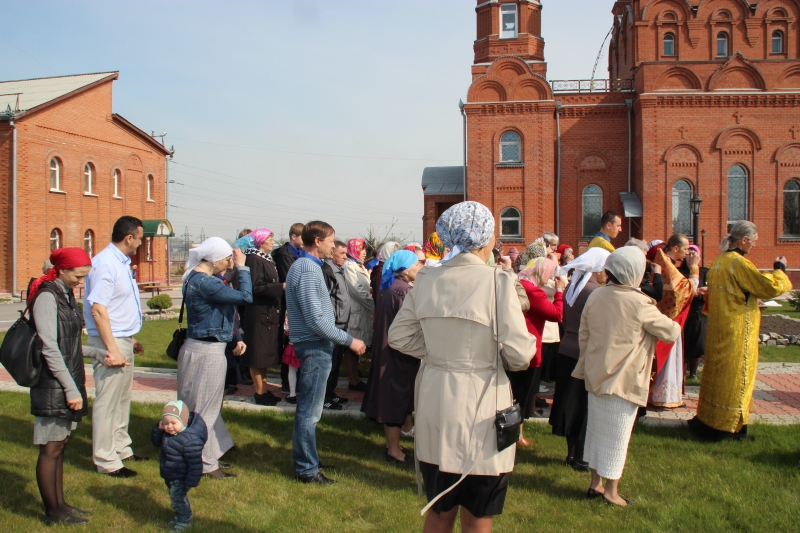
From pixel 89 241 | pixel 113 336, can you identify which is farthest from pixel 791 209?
pixel 89 241

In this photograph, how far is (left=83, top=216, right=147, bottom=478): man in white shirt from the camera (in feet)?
15.5

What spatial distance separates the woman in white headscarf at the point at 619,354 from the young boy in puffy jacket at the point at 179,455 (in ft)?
8.91

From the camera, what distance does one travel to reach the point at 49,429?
4.04 metres

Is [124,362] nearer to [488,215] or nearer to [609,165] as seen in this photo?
[488,215]

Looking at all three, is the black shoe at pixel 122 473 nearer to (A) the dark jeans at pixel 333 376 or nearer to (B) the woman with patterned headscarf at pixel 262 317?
(B) the woman with patterned headscarf at pixel 262 317

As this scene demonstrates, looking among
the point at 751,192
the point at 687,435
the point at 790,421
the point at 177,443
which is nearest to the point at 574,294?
the point at 687,435

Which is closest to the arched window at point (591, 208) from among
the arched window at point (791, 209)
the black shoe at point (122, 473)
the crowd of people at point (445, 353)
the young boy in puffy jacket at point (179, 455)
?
the arched window at point (791, 209)

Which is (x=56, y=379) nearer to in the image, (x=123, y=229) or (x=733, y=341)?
(x=123, y=229)

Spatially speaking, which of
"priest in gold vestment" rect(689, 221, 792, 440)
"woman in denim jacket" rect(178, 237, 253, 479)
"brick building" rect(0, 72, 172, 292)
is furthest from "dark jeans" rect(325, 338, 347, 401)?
"brick building" rect(0, 72, 172, 292)

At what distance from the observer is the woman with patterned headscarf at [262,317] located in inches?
274

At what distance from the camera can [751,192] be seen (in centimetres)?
2564

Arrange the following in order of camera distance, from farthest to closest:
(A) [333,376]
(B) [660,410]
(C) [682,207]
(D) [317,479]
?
(C) [682,207] → (A) [333,376] → (B) [660,410] → (D) [317,479]

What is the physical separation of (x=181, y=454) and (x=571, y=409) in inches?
117

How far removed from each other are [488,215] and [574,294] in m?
2.59
